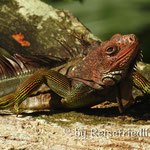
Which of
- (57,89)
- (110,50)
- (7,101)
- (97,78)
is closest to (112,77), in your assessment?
(97,78)

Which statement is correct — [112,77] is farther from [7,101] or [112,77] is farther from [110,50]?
[7,101]

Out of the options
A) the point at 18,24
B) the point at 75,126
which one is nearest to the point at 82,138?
the point at 75,126

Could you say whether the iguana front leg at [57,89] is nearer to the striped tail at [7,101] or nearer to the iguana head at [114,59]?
the striped tail at [7,101]

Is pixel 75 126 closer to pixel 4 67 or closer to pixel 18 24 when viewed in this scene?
pixel 4 67

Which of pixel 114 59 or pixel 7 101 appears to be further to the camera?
pixel 7 101

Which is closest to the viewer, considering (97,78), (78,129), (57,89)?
(78,129)

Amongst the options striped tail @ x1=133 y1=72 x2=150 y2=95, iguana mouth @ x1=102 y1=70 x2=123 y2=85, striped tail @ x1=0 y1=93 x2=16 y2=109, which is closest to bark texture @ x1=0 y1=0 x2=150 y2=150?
striped tail @ x1=0 y1=93 x2=16 y2=109

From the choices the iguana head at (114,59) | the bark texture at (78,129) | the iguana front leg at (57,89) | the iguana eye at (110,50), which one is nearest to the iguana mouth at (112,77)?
the iguana head at (114,59)

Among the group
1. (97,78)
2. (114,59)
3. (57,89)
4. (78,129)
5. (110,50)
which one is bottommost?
(78,129)
